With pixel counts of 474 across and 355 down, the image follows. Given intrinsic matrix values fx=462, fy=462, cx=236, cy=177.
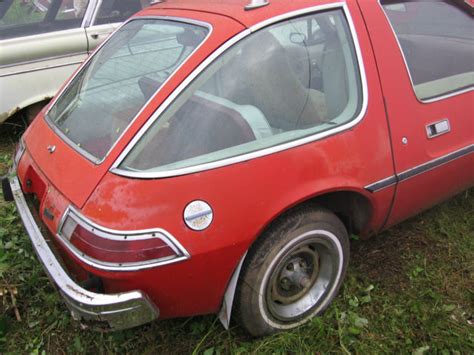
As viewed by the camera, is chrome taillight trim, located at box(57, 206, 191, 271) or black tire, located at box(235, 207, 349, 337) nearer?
chrome taillight trim, located at box(57, 206, 191, 271)

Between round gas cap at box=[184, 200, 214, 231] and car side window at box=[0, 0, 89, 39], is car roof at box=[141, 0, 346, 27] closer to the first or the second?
round gas cap at box=[184, 200, 214, 231]

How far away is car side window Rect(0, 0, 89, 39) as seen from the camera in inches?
160

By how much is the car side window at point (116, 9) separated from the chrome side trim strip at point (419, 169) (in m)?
3.22

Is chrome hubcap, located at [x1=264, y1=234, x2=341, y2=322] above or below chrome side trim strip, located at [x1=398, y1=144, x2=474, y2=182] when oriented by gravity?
below

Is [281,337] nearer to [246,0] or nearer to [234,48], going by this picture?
[234,48]

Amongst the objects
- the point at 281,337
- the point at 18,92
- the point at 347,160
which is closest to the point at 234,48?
the point at 347,160

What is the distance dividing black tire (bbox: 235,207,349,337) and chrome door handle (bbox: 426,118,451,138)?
667mm

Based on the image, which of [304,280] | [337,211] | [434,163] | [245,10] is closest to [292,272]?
[304,280]

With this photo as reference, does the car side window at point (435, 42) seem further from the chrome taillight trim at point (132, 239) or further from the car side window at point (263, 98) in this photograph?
the chrome taillight trim at point (132, 239)

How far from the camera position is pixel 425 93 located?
2.37 metres

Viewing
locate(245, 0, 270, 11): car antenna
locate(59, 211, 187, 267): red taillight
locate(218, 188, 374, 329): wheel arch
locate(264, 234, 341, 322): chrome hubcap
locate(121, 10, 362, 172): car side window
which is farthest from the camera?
locate(264, 234, 341, 322): chrome hubcap

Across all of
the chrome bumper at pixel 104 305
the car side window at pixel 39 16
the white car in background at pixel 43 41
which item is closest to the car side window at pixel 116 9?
the white car in background at pixel 43 41

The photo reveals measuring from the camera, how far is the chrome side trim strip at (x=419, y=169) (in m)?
2.19

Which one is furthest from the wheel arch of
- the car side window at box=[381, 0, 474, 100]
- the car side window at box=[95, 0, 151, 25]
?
the car side window at box=[95, 0, 151, 25]
